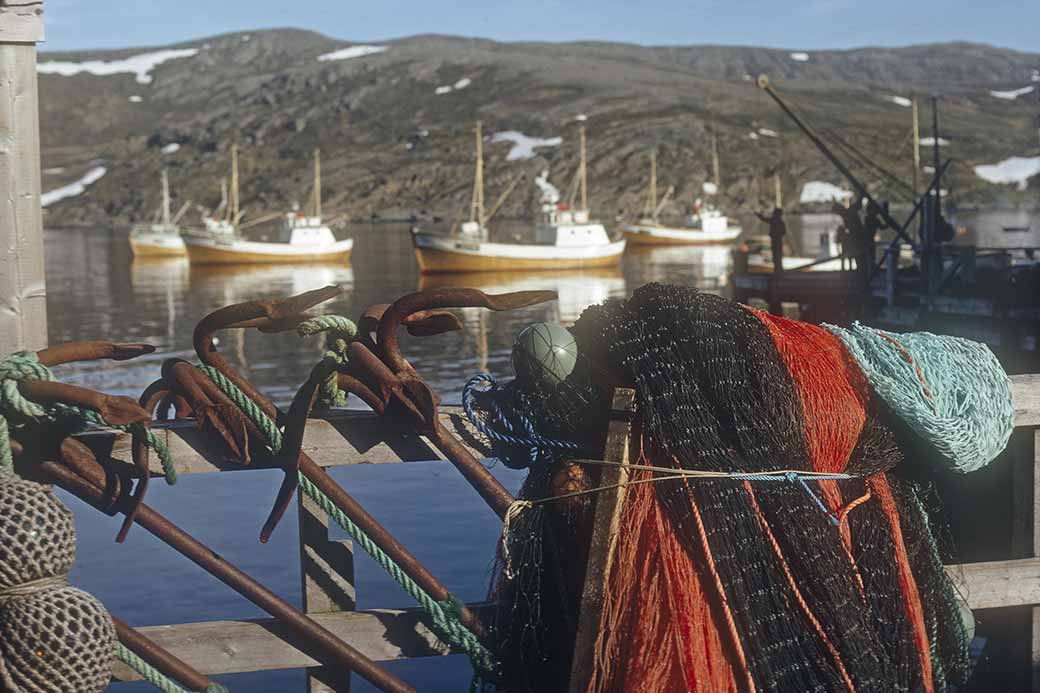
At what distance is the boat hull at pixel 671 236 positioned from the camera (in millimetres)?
79562

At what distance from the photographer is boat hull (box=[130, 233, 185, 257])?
7788 centimetres

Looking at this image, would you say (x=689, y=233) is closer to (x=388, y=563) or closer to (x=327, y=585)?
(x=327, y=585)

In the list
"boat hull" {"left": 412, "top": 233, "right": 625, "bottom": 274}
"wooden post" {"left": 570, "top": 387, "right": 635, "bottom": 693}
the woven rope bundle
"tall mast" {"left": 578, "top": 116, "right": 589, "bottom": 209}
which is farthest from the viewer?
"tall mast" {"left": 578, "top": 116, "right": 589, "bottom": 209}

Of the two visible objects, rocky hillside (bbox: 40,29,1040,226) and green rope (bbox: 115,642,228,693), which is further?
rocky hillside (bbox: 40,29,1040,226)

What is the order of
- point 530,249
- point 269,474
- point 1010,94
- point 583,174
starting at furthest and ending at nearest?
1. point 1010,94
2. point 583,174
3. point 530,249
4. point 269,474

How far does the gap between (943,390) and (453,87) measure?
151 meters

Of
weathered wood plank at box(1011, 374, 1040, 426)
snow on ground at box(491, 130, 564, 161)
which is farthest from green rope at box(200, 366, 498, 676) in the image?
snow on ground at box(491, 130, 564, 161)

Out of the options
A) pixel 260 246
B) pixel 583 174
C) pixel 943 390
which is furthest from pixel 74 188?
pixel 943 390

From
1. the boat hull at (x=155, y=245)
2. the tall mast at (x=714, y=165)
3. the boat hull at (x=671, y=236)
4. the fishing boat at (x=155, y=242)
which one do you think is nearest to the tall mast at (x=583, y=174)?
the boat hull at (x=671, y=236)

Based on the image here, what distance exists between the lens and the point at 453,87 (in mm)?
152500

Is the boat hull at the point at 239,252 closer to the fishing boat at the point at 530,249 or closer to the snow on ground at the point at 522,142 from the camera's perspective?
the fishing boat at the point at 530,249

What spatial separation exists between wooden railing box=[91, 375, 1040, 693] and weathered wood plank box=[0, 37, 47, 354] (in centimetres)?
52

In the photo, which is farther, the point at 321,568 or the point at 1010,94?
the point at 1010,94

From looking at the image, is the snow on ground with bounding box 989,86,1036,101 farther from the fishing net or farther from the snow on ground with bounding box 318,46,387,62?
the fishing net
